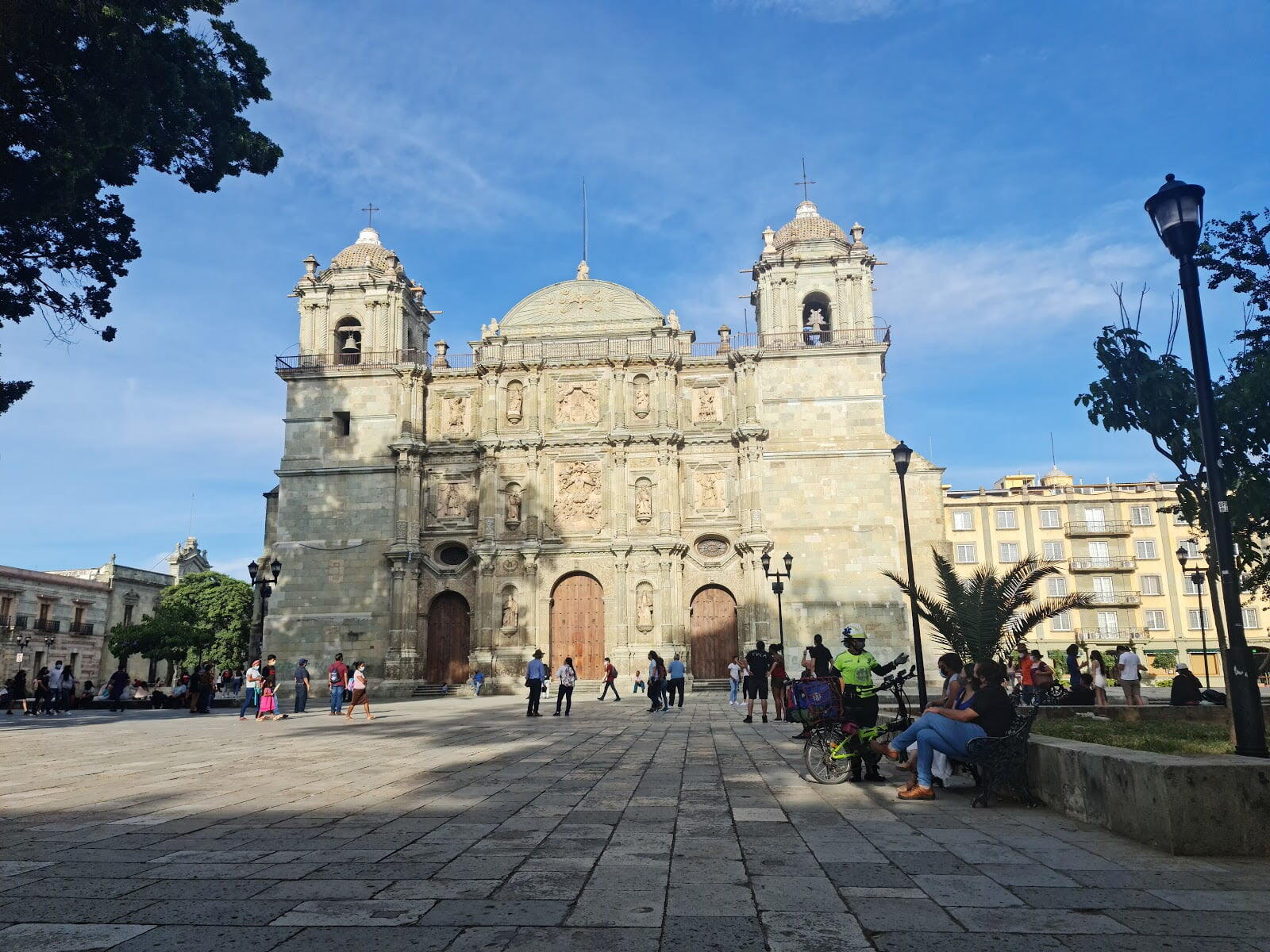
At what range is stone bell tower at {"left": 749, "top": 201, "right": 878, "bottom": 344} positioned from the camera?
118ft

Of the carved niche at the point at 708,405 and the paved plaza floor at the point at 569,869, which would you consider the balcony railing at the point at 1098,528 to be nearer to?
the carved niche at the point at 708,405

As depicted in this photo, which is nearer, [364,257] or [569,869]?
[569,869]

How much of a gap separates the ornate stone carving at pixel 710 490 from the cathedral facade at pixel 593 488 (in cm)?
13

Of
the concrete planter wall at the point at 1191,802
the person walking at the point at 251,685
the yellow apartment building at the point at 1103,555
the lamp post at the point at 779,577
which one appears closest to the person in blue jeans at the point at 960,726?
the concrete planter wall at the point at 1191,802

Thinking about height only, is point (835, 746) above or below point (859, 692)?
below

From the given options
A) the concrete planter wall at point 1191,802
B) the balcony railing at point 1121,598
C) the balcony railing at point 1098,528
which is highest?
the balcony railing at point 1098,528

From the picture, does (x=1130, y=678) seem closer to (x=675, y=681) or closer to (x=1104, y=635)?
(x=675, y=681)

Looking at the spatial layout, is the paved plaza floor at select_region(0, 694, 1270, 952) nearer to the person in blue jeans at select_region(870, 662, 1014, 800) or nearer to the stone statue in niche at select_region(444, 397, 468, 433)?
the person in blue jeans at select_region(870, 662, 1014, 800)

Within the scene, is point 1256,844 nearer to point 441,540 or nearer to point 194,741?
point 194,741

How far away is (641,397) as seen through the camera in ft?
120

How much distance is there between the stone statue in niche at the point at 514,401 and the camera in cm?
3672

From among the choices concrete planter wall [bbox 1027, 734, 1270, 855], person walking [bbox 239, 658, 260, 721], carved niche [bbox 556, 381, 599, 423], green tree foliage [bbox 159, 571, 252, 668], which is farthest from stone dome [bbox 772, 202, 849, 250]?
green tree foliage [bbox 159, 571, 252, 668]

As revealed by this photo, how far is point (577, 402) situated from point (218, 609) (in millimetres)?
29179

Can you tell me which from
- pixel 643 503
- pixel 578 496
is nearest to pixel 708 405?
pixel 643 503
